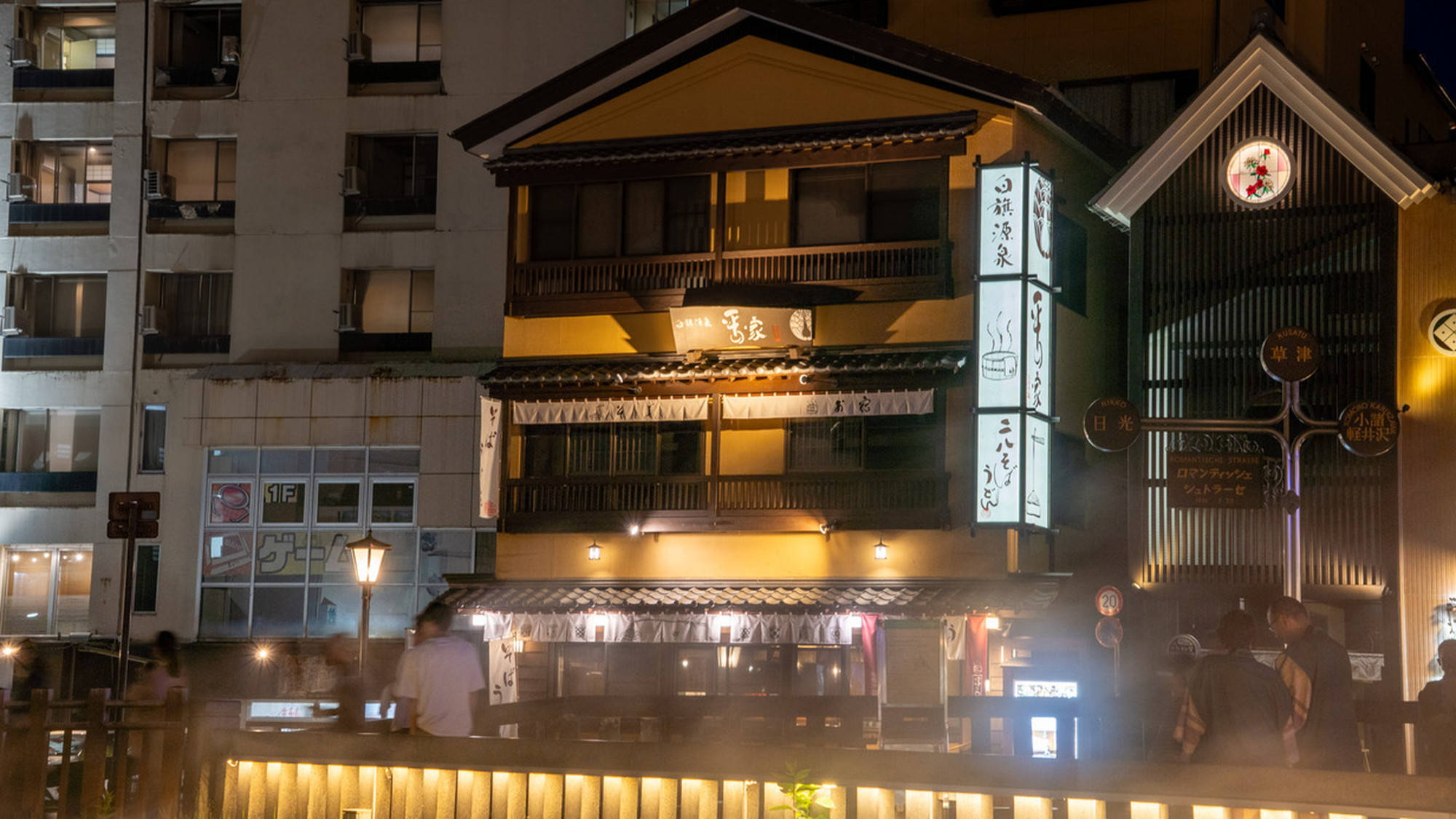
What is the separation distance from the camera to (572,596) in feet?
84.5

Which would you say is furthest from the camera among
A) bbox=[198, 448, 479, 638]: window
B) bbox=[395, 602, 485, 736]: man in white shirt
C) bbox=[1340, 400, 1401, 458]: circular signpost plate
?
bbox=[198, 448, 479, 638]: window

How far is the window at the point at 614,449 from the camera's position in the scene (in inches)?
1027

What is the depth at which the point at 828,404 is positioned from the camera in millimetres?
24750

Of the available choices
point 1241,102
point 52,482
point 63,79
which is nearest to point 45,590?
point 52,482

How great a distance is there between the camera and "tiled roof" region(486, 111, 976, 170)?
2433cm

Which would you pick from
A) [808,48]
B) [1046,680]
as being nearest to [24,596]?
[808,48]

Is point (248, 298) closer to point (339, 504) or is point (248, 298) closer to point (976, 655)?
point (339, 504)

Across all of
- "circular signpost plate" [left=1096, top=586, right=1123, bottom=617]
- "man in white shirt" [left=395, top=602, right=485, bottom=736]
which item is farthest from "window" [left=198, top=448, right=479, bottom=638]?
"man in white shirt" [left=395, top=602, right=485, bottom=736]

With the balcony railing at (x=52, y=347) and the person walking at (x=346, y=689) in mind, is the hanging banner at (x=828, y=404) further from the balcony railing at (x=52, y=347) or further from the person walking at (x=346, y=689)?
the balcony railing at (x=52, y=347)

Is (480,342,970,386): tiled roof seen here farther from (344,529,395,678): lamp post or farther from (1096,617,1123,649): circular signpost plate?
(344,529,395,678): lamp post

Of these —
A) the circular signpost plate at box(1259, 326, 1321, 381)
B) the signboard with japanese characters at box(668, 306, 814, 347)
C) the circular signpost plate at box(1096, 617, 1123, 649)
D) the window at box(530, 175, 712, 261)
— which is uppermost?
the window at box(530, 175, 712, 261)

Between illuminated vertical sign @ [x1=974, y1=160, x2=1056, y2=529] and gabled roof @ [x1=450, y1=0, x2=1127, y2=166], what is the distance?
4.81ft

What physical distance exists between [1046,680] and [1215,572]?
9.31ft

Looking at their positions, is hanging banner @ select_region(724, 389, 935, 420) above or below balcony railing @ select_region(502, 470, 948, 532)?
above
